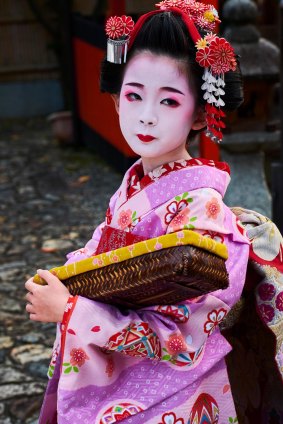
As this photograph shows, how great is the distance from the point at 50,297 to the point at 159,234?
36cm

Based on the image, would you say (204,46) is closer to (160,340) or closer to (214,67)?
(214,67)

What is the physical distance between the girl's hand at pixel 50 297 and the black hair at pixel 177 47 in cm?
69

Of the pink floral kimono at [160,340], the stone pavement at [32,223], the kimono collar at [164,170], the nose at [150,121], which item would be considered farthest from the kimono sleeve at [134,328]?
the stone pavement at [32,223]

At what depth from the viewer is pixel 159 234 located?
7.30 feet

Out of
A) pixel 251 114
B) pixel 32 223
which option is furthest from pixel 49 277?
pixel 32 223

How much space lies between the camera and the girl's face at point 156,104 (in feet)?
7.34

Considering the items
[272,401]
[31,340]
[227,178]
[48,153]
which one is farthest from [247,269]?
[48,153]

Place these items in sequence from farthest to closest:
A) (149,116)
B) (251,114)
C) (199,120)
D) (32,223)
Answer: (32,223)
(251,114)
(199,120)
(149,116)

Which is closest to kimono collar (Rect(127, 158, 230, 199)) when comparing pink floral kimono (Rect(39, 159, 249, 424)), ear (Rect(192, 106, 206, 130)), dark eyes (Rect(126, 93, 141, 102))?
pink floral kimono (Rect(39, 159, 249, 424))

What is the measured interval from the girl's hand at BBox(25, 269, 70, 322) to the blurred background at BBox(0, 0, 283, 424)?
6.27ft

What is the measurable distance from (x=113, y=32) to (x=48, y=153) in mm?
8035

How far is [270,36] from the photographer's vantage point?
11578mm

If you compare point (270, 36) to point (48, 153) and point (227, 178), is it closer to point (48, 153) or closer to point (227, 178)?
point (48, 153)

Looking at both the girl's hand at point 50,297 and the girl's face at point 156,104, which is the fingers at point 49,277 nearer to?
the girl's hand at point 50,297
